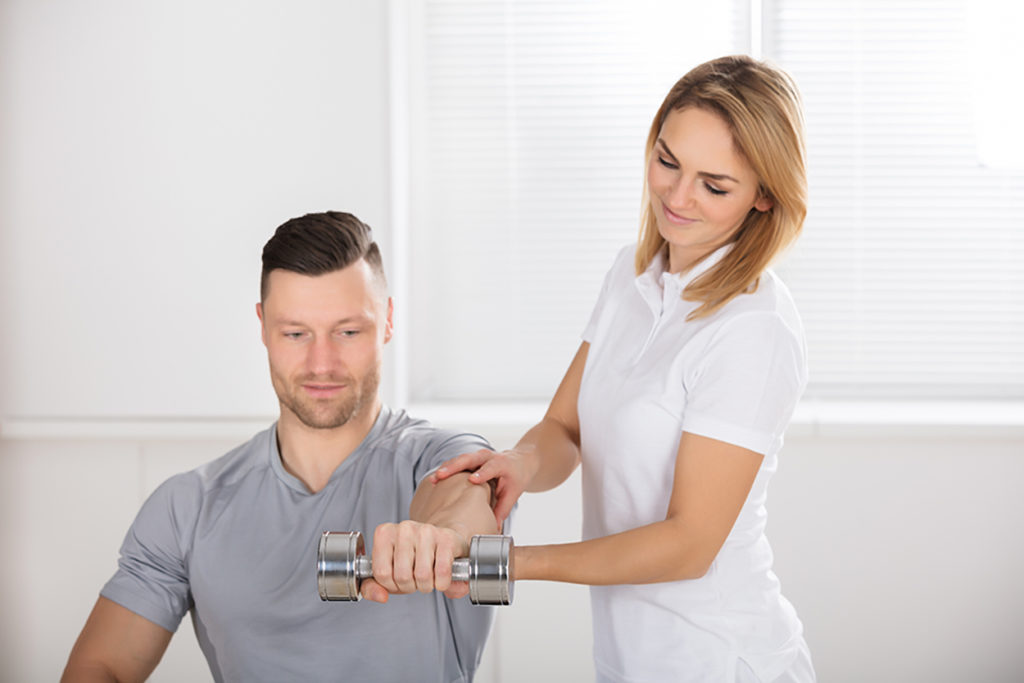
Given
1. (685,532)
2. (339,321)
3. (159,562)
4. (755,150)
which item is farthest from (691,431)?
(159,562)

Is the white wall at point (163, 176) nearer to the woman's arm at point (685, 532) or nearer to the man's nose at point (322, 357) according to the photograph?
the man's nose at point (322, 357)

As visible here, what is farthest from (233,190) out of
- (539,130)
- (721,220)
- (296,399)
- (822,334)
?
(822,334)

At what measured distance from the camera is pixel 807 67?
8.18 feet

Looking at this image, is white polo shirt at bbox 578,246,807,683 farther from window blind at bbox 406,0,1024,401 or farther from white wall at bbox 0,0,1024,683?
window blind at bbox 406,0,1024,401

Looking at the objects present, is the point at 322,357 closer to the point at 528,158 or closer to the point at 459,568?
the point at 459,568

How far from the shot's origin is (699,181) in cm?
130

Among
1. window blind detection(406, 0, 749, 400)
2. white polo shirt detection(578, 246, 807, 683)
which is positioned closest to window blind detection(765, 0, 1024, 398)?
window blind detection(406, 0, 749, 400)

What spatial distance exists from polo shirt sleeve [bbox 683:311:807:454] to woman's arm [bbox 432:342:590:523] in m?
0.26

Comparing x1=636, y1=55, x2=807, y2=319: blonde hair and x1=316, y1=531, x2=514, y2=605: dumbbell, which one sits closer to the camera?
x1=316, y1=531, x2=514, y2=605: dumbbell

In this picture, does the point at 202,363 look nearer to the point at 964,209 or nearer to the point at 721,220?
the point at 721,220

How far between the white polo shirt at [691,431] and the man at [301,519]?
0.76 ft

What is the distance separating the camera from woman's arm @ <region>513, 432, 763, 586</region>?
1.19m

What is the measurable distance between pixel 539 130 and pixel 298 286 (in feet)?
4.03

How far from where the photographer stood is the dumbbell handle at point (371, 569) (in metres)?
0.93
